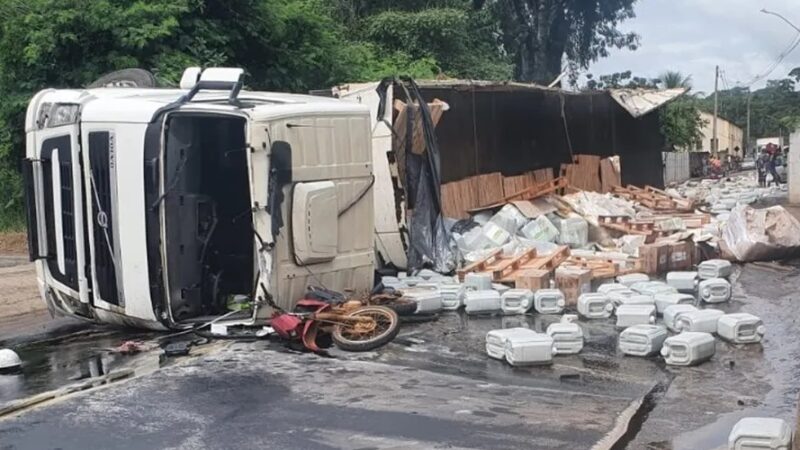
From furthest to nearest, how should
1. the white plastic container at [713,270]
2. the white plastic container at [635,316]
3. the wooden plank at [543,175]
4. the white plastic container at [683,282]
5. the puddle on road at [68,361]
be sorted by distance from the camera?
1. the wooden plank at [543,175]
2. the white plastic container at [713,270]
3. the white plastic container at [683,282]
4. the white plastic container at [635,316]
5. the puddle on road at [68,361]

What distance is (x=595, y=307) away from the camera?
28.5 ft

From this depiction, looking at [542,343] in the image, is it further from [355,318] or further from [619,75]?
[619,75]

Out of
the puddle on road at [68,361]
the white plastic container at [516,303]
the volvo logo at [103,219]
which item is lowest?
the puddle on road at [68,361]

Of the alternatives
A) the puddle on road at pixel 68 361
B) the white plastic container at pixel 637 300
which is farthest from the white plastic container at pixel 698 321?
the puddle on road at pixel 68 361

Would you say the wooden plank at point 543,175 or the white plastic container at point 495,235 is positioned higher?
the wooden plank at point 543,175

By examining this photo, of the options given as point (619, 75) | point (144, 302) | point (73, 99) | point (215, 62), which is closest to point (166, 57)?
point (215, 62)

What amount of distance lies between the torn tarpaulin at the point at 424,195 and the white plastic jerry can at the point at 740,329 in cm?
435

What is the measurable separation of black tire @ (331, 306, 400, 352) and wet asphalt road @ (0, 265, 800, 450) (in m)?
0.10

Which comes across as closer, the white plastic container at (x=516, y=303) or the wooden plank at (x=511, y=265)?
the white plastic container at (x=516, y=303)

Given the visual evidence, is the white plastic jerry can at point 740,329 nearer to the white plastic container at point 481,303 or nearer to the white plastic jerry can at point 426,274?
the white plastic container at point 481,303

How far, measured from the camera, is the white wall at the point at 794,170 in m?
22.0

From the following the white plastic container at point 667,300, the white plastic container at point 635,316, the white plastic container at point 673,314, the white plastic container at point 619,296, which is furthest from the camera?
the white plastic container at point 619,296

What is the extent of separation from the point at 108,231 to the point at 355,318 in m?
2.34

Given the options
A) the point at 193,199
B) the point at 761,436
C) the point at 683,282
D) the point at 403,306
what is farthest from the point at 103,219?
the point at 683,282
